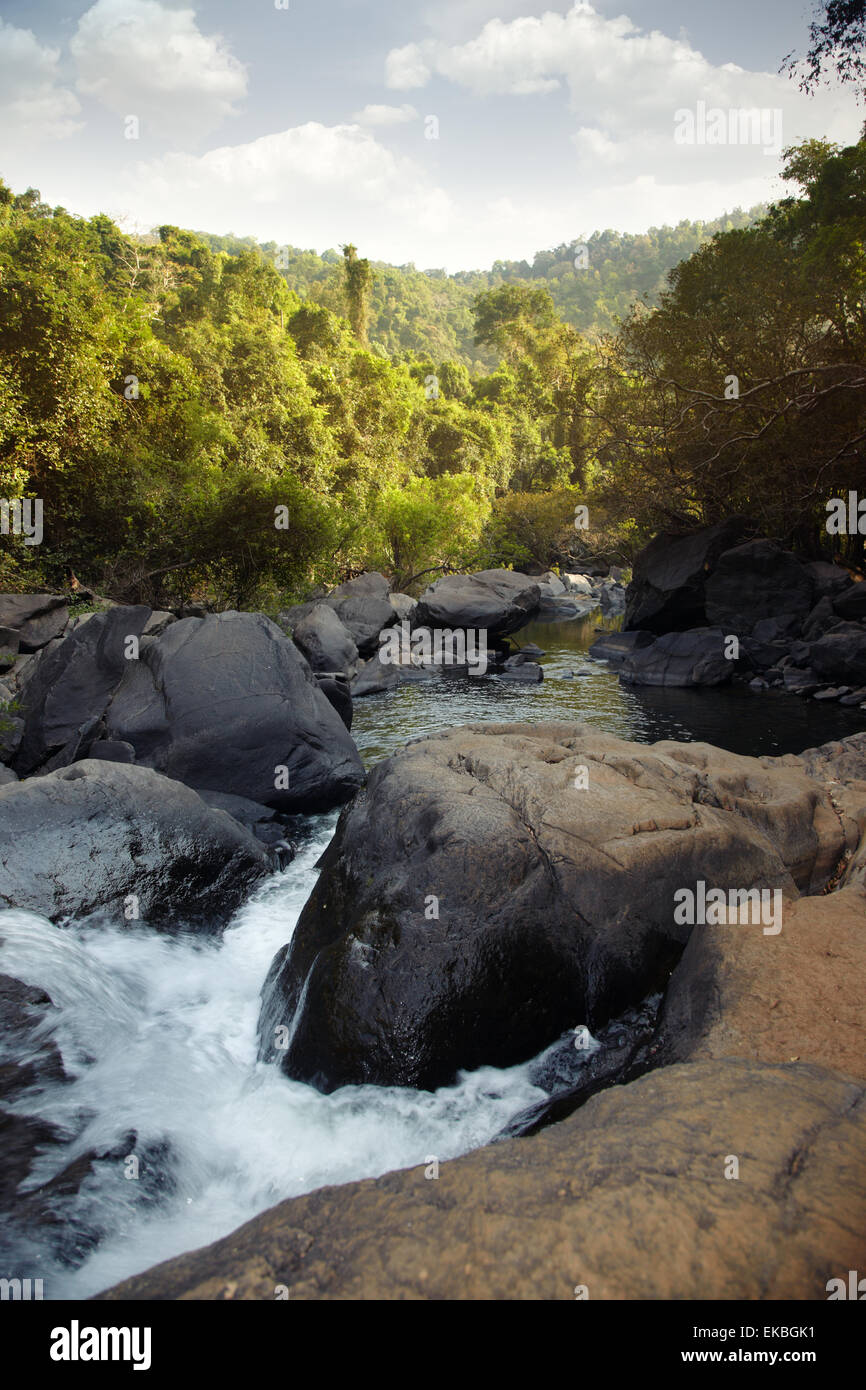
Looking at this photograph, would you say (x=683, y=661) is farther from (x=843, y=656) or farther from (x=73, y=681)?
(x=73, y=681)

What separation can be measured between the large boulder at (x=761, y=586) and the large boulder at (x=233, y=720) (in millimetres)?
13712

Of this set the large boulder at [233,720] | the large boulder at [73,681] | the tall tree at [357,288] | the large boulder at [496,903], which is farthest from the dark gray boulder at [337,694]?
the tall tree at [357,288]

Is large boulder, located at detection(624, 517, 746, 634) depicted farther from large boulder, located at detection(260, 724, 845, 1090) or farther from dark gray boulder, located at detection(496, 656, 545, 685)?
large boulder, located at detection(260, 724, 845, 1090)

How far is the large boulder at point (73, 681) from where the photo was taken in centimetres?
938

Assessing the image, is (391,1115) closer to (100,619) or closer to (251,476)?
(100,619)

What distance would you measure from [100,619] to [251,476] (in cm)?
867

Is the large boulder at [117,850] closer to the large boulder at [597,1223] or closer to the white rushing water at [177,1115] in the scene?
the white rushing water at [177,1115]

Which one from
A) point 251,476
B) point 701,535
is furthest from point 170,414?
point 701,535

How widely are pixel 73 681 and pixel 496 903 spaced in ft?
25.7

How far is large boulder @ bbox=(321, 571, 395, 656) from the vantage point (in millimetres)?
18656

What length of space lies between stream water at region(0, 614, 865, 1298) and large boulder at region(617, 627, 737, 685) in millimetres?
12523

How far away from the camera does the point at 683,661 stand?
17.1 metres

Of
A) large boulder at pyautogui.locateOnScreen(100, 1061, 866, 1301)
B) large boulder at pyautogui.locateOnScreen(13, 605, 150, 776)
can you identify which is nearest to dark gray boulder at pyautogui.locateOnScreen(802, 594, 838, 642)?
large boulder at pyautogui.locateOnScreen(13, 605, 150, 776)

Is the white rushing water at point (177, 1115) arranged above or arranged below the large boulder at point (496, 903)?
below
